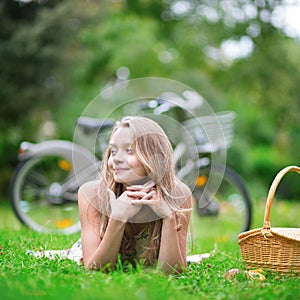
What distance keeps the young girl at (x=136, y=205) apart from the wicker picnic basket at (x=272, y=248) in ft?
1.28

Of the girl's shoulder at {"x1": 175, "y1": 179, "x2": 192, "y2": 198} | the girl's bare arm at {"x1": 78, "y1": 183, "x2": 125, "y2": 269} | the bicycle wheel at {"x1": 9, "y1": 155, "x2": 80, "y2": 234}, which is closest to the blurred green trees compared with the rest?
the bicycle wheel at {"x1": 9, "y1": 155, "x2": 80, "y2": 234}

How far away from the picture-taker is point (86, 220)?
2984mm

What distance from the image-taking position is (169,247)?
2.86 metres

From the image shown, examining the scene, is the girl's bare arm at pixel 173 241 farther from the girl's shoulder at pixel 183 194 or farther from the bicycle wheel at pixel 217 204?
the bicycle wheel at pixel 217 204

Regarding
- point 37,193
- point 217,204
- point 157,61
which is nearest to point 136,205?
point 37,193

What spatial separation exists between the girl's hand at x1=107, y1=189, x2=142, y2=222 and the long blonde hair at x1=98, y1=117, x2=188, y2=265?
0.50ft

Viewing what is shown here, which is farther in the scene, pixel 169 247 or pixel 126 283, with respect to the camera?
pixel 169 247

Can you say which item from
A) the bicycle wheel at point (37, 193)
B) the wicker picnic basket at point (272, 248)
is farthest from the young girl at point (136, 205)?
the bicycle wheel at point (37, 193)

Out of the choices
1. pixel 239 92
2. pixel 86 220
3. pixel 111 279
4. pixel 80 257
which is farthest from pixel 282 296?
pixel 239 92

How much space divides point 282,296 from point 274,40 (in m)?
9.63

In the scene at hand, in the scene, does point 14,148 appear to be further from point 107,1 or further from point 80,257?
point 80,257

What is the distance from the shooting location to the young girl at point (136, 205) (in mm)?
2779

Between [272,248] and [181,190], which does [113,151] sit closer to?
[181,190]

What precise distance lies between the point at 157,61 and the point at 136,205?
829 cm
